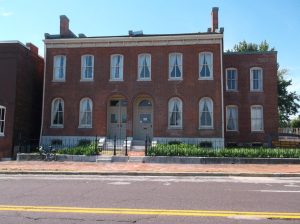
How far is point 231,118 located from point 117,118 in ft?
31.1

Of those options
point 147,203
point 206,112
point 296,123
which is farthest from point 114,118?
point 296,123

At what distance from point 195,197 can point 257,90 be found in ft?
74.7

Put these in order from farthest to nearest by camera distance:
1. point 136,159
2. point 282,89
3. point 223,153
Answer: point 282,89 < point 136,159 < point 223,153

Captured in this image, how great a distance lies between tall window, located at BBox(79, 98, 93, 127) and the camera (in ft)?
94.6

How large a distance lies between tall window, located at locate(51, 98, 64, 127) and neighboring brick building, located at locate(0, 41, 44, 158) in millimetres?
1609

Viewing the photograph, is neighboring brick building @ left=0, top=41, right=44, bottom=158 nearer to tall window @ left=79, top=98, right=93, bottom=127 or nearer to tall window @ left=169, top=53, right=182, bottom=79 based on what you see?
tall window @ left=79, top=98, right=93, bottom=127

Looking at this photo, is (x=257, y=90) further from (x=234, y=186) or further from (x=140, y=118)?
(x=234, y=186)

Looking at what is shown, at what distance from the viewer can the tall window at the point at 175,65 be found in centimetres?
2833

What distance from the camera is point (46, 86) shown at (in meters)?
29.2

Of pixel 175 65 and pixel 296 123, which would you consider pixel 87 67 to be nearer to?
pixel 175 65

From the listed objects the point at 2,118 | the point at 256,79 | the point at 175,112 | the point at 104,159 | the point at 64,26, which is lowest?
the point at 104,159

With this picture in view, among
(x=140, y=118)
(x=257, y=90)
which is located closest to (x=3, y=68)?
(x=140, y=118)

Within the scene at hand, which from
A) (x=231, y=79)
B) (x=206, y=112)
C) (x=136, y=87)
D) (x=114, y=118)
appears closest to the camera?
(x=206, y=112)

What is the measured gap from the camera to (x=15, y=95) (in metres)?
26.0
